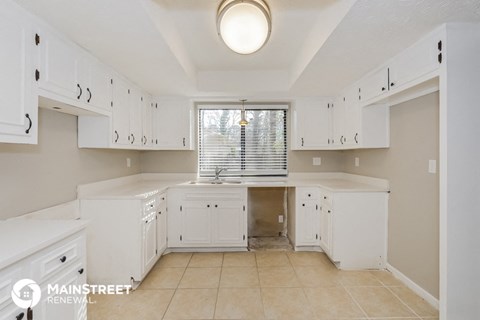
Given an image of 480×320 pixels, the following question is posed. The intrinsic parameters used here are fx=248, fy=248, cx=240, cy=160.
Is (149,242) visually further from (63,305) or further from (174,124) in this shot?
(174,124)

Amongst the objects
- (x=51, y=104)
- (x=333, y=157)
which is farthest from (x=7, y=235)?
(x=333, y=157)

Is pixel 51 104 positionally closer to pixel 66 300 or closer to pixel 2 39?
pixel 2 39

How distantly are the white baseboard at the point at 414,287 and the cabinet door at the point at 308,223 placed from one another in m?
0.93

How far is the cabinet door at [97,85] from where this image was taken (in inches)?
83.2

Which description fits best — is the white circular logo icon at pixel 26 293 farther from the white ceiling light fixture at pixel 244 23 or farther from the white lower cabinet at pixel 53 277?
the white ceiling light fixture at pixel 244 23

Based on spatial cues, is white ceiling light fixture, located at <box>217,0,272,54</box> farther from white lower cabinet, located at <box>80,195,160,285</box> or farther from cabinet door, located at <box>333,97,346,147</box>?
cabinet door, located at <box>333,97,346,147</box>

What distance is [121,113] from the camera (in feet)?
9.04

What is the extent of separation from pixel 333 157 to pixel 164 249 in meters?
2.98

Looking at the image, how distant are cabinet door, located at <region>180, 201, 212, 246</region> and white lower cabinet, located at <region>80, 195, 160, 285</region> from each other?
0.96m

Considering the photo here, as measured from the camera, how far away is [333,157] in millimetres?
4156

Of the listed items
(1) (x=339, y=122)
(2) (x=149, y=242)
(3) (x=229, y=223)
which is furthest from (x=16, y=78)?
(1) (x=339, y=122)

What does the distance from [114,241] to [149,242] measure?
38 cm

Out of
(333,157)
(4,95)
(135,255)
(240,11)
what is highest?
(240,11)

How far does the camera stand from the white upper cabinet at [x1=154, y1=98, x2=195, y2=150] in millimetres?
3730
